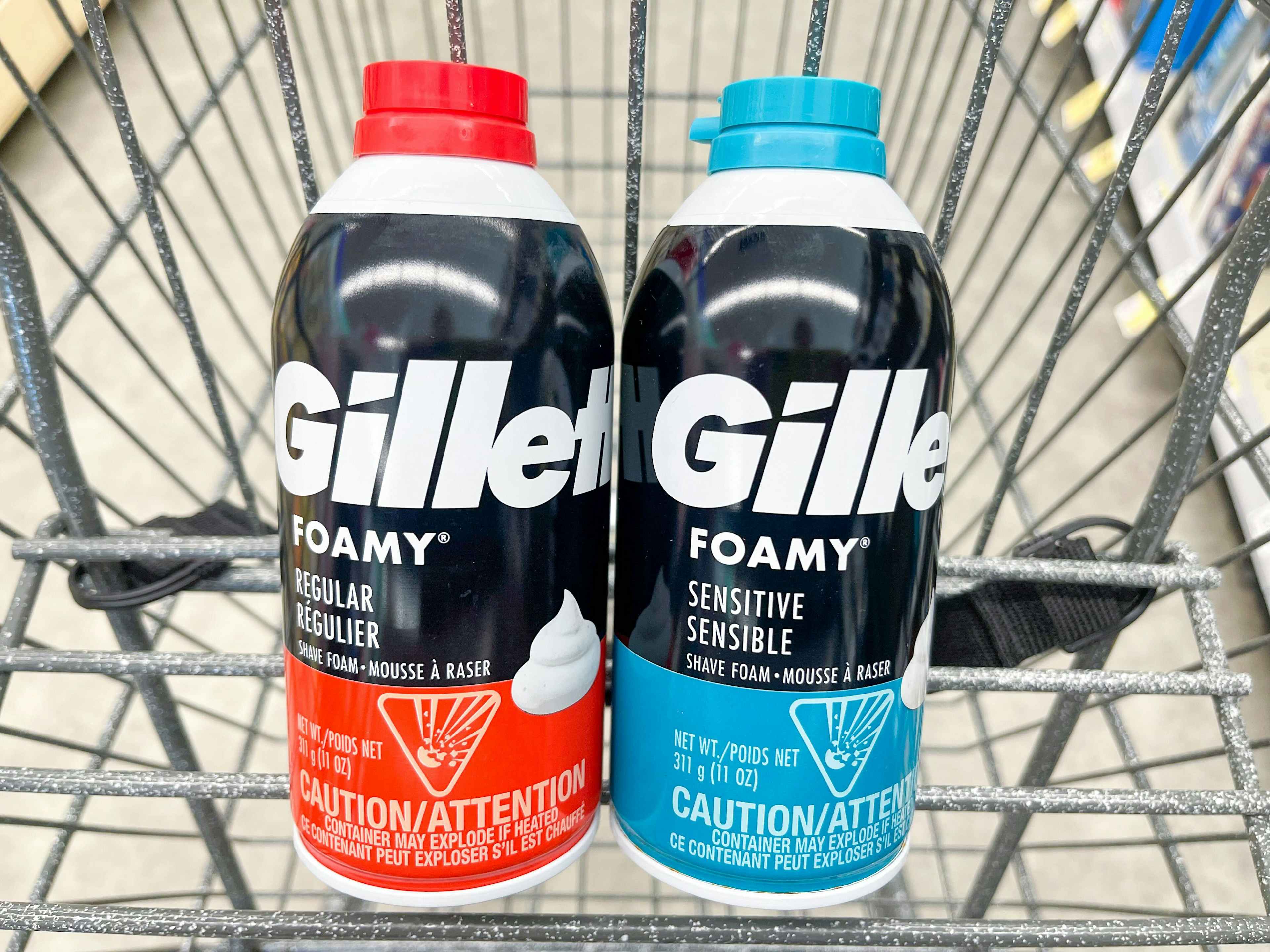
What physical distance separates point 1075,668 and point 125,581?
1.66ft

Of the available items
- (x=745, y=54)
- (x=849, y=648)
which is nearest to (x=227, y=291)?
(x=745, y=54)

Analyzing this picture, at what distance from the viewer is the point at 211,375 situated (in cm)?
49

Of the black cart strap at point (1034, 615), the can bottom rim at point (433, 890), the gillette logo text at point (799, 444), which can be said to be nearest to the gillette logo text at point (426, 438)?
the gillette logo text at point (799, 444)

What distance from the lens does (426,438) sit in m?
0.32

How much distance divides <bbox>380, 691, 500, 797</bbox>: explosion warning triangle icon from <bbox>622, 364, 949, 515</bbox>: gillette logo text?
0.11 meters

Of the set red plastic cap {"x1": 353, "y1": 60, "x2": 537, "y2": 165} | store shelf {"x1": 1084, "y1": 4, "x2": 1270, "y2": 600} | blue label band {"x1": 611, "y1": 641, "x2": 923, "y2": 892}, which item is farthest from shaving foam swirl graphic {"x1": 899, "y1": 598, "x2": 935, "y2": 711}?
store shelf {"x1": 1084, "y1": 4, "x2": 1270, "y2": 600}

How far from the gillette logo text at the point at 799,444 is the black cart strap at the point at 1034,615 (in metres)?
0.17

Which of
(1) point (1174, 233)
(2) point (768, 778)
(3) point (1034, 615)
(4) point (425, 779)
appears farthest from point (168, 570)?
(1) point (1174, 233)

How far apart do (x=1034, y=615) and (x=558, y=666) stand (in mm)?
263

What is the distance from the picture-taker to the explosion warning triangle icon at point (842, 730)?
13.8 inches

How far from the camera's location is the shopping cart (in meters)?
0.41

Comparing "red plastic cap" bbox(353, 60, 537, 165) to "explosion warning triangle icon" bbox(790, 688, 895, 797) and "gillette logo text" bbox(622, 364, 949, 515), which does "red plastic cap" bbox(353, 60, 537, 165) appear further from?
"explosion warning triangle icon" bbox(790, 688, 895, 797)

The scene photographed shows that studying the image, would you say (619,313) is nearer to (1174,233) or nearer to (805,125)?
(805,125)

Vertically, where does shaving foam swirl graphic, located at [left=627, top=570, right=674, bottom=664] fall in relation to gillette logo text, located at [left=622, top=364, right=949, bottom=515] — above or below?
below
